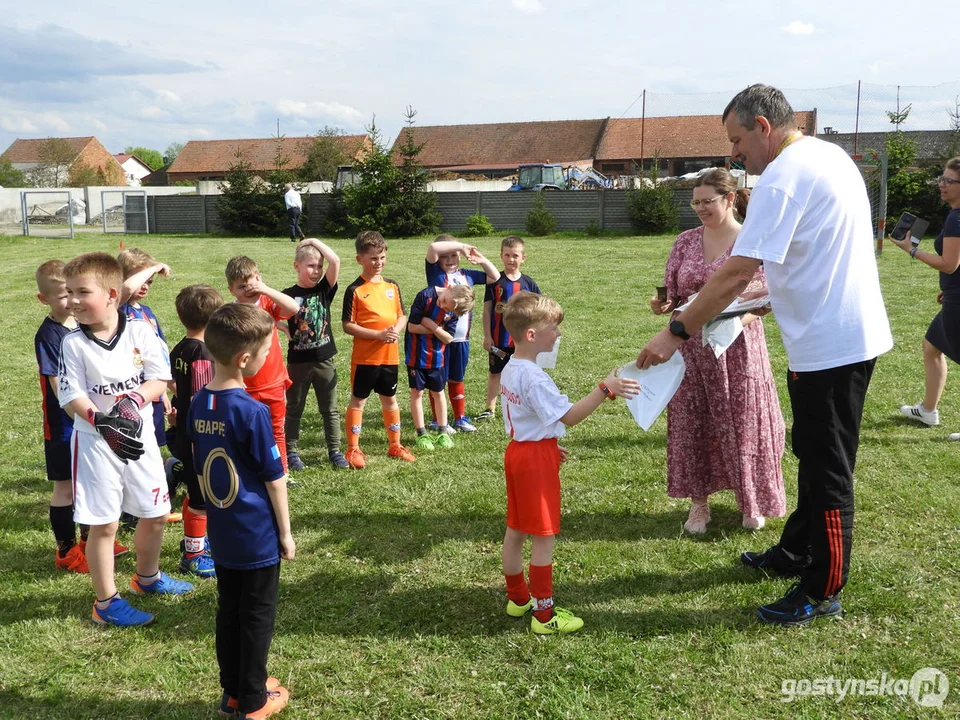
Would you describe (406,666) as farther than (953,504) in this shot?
No

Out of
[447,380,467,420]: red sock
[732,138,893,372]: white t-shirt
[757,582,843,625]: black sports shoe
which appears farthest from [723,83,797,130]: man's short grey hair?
[447,380,467,420]: red sock

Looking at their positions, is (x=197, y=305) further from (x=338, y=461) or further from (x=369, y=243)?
(x=338, y=461)

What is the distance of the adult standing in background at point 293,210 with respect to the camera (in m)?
28.8

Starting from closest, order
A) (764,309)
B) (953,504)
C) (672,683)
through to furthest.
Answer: (672,683), (764,309), (953,504)

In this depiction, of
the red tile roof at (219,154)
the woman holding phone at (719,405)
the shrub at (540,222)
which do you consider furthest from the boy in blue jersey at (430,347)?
the red tile roof at (219,154)

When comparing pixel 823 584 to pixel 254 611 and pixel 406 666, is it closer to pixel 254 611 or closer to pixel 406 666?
pixel 406 666

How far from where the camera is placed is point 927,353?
7129 mm

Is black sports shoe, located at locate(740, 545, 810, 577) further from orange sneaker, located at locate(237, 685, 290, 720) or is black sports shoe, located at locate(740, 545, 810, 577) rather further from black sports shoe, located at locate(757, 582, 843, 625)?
orange sneaker, located at locate(237, 685, 290, 720)

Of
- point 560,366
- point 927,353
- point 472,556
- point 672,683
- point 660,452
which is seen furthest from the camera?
point 560,366

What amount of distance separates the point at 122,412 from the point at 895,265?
62.4ft

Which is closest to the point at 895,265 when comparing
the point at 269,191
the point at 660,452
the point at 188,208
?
the point at 660,452

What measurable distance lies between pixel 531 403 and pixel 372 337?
2.91m

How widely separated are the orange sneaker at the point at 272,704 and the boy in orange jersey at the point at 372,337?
305 centimetres

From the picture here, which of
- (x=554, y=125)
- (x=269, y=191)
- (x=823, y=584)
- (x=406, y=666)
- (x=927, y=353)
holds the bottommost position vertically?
(x=406, y=666)
